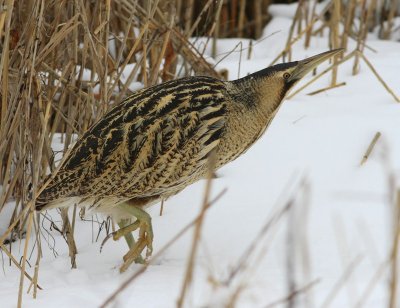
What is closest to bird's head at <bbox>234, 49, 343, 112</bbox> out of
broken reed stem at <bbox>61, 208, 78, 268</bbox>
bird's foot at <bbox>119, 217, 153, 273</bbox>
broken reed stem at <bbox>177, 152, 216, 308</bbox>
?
bird's foot at <bbox>119, 217, 153, 273</bbox>

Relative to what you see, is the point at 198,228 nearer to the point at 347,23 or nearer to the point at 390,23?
the point at 347,23

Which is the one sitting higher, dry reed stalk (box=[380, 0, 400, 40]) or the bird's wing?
the bird's wing

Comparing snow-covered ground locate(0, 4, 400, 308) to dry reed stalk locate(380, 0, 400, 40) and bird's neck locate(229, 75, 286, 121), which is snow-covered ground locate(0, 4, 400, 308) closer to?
bird's neck locate(229, 75, 286, 121)

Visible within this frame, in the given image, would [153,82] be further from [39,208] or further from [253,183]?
[39,208]

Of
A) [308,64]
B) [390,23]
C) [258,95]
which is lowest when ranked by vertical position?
[390,23]

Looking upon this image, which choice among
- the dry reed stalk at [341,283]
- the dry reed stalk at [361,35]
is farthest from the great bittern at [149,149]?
the dry reed stalk at [361,35]

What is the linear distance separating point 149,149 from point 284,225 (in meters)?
0.57

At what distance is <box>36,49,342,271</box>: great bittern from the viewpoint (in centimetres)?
304

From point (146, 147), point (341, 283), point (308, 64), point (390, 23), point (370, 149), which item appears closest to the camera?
point (341, 283)

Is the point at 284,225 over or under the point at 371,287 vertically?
under

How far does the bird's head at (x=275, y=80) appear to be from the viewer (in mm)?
3283

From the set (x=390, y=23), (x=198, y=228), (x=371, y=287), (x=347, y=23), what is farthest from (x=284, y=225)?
(x=390, y=23)

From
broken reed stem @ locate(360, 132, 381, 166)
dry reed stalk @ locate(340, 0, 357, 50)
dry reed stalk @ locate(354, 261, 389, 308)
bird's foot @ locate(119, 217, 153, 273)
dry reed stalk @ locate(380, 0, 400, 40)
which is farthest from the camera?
dry reed stalk @ locate(380, 0, 400, 40)

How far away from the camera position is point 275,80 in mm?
3312
